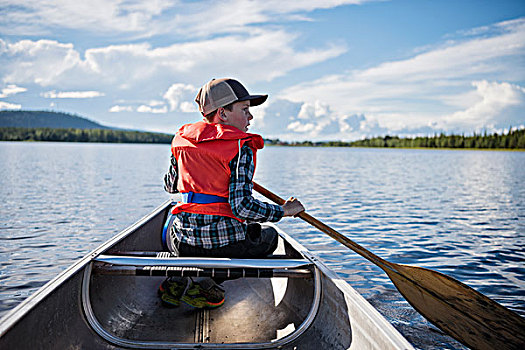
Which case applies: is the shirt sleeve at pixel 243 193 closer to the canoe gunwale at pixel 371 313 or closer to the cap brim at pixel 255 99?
the cap brim at pixel 255 99

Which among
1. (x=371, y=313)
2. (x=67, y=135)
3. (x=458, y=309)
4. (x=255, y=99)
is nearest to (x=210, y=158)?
(x=255, y=99)

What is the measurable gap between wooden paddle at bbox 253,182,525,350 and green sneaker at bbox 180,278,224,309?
913 millimetres

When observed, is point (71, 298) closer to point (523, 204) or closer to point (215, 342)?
point (215, 342)

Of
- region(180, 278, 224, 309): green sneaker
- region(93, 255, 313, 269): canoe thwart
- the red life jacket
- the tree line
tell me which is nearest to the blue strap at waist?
the red life jacket

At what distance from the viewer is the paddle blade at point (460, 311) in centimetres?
281

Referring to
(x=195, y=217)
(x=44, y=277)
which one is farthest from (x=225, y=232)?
(x=44, y=277)

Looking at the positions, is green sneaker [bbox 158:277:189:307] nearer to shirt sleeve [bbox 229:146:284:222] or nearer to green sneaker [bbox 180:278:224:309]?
green sneaker [bbox 180:278:224:309]

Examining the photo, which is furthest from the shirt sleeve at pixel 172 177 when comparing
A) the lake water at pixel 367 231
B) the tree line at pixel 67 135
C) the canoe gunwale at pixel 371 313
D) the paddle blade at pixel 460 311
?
the tree line at pixel 67 135

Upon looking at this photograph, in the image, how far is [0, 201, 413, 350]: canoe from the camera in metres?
2.20

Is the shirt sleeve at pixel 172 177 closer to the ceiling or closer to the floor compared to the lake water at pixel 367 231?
→ closer to the ceiling

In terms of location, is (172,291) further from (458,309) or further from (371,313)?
(458,309)

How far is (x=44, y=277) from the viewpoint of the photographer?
5570 millimetres

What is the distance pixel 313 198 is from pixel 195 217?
1150 cm

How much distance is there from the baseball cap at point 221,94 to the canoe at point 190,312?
1.09 metres
